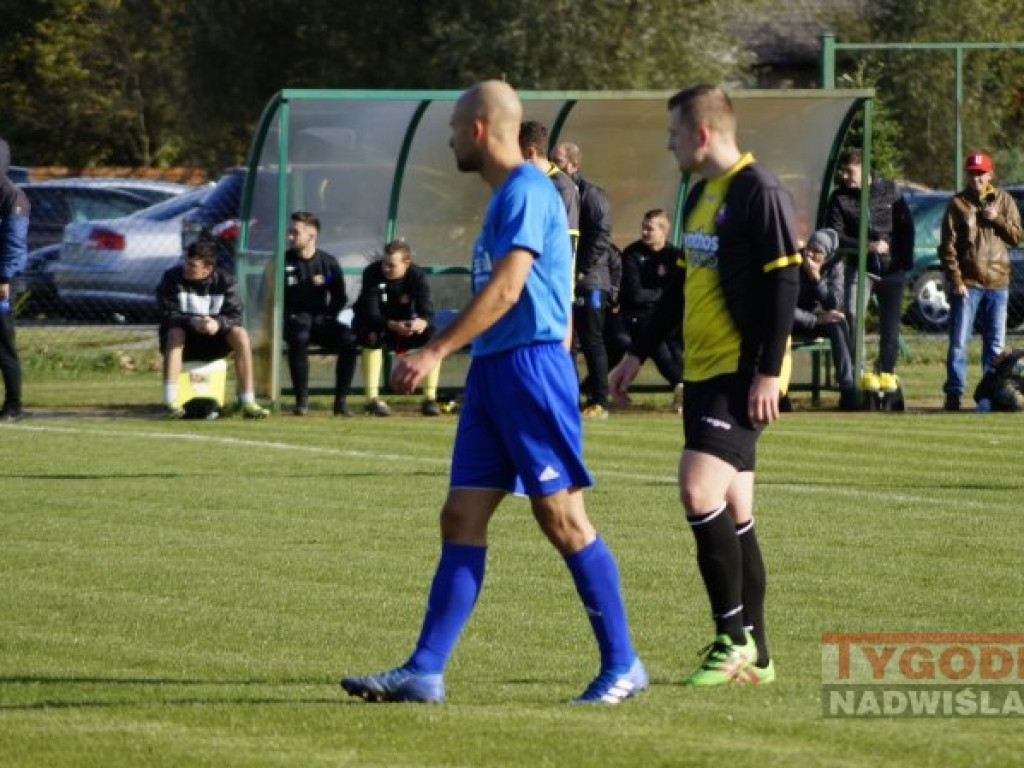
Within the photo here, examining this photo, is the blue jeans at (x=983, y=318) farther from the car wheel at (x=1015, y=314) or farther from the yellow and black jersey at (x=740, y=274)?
the yellow and black jersey at (x=740, y=274)

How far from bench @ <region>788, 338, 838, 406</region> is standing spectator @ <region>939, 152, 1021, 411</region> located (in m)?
1.16

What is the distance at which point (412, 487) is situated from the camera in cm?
1376

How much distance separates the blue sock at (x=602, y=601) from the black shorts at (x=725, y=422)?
59cm

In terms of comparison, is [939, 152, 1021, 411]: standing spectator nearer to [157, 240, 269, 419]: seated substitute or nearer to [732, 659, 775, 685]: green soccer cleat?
[157, 240, 269, 419]: seated substitute

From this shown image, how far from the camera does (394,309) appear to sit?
19203 millimetres

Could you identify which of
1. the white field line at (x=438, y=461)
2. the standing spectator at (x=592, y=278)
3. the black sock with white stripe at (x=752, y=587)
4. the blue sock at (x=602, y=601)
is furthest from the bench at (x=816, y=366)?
the blue sock at (x=602, y=601)

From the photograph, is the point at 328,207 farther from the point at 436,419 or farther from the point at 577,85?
the point at 577,85

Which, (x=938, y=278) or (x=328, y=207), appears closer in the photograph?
Answer: (x=328, y=207)

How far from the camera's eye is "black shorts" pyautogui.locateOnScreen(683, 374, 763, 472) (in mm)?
7664

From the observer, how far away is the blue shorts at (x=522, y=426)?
719cm

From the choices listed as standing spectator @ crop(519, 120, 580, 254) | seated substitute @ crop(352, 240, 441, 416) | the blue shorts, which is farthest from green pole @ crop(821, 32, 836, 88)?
the blue shorts

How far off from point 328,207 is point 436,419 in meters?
3.08

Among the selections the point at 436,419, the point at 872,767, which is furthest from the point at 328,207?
the point at 872,767

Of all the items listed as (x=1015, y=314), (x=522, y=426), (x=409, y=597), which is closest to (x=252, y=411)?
(x=409, y=597)
